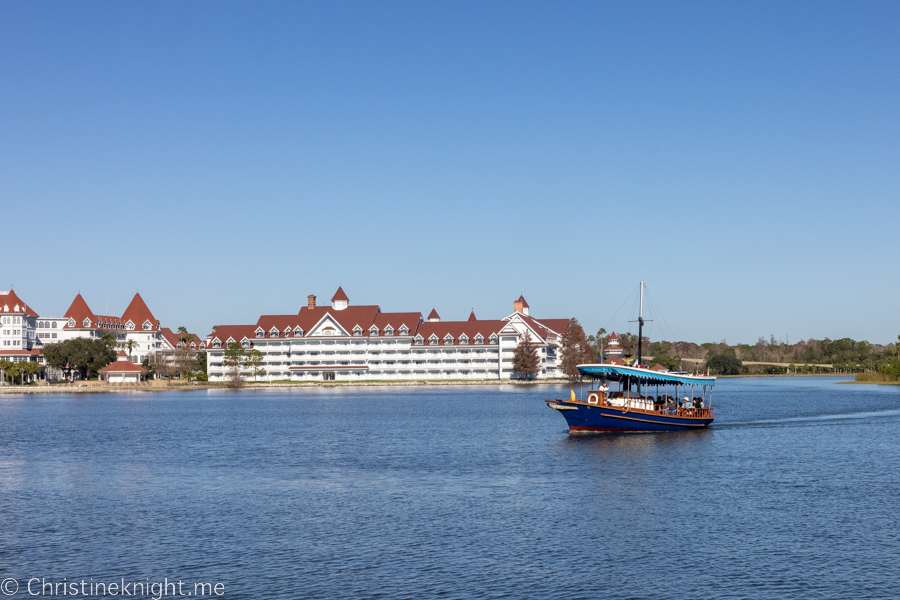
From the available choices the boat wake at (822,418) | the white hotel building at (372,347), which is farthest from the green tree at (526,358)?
the boat wake at (822,418)

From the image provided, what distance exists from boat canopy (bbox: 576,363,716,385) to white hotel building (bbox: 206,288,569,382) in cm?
10710

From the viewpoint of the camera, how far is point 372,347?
176375 millimetres

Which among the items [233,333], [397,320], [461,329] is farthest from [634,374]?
[233,333]

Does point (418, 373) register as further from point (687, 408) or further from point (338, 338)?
point (687, 408)

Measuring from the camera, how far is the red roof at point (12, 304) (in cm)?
18912

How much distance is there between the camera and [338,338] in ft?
575

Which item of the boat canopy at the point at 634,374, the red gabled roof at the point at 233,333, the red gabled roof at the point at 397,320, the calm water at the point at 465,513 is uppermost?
the red gabled roof at the point at 397,320

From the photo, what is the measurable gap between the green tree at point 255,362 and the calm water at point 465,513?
107699mm

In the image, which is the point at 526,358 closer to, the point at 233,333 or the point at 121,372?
the point at 233,333

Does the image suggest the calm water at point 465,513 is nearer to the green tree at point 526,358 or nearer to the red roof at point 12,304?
the green tree at point 526,358

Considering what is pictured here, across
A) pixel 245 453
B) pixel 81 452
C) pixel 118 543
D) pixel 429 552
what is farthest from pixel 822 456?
pixel 81 452

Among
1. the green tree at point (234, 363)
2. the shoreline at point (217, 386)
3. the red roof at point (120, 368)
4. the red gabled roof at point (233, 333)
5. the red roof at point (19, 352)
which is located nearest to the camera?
the shoreline at point (217, 386)

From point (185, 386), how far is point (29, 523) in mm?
139409

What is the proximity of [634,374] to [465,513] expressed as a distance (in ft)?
105
